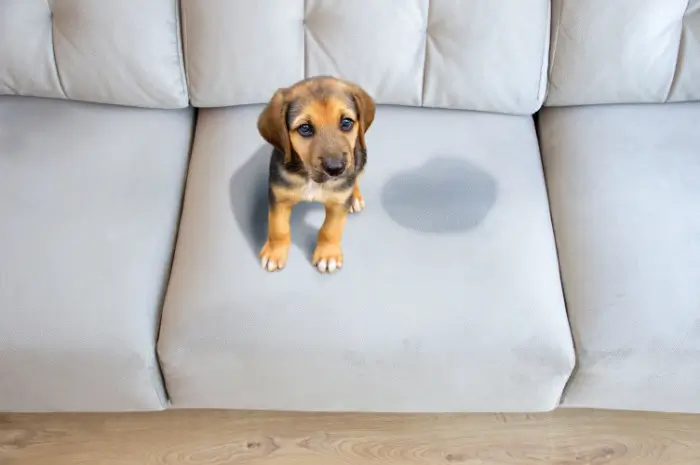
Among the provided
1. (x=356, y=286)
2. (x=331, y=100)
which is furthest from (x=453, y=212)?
(x=331, y=100)

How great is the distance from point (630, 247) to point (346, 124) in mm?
636

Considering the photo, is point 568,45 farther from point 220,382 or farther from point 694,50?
point 220,382

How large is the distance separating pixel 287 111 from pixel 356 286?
14.3 inches

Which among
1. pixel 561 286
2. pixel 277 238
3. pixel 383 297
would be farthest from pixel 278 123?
pixel 561 286

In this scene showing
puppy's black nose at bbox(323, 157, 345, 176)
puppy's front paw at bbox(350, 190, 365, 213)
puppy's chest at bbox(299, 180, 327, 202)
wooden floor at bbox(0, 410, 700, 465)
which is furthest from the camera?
wooden floor at bbox(0, 410, 700, 465)

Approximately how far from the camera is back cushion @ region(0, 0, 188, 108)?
140cm

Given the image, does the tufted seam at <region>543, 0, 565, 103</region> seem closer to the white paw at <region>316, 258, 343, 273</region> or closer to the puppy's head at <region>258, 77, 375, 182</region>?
the puppy's head at <region>258, 77, 375, 182</region>

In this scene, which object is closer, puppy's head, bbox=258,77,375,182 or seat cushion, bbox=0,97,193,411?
puppy's head, bbox=258,77,375,182

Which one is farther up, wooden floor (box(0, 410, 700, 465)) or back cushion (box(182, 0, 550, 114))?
back cushion (box(182, 0, 550, 114))

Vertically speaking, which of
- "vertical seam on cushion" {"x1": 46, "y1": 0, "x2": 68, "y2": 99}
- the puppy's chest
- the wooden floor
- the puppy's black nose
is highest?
"vertical seam on cushion" {"x1": 46, "y1": 0, "x2": 68, "y2": 99}

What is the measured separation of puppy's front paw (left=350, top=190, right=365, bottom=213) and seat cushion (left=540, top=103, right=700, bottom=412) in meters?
0.43

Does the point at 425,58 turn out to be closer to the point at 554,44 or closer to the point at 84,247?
the point at 554,44

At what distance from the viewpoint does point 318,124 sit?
3.63 feet

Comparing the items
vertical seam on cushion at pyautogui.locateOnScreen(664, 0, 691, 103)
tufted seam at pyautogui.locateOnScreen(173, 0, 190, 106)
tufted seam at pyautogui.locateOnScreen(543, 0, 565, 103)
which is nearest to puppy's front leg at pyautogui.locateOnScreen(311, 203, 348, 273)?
tufted seam at pyautogui.locateOnScreen(173, 0, 190, 106)
